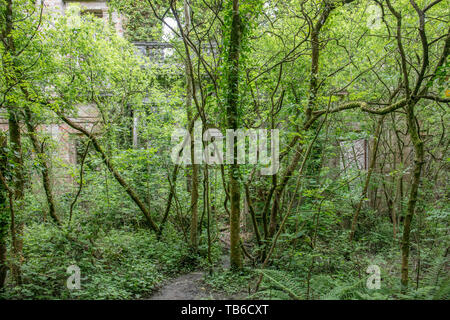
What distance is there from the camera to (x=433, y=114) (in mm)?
6355

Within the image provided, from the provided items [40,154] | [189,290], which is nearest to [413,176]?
[189,290]

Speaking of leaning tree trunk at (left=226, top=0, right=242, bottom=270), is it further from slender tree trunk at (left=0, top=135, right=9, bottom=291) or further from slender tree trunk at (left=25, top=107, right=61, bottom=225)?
slender tree trunk at (left=0, top=135, right=9, bottom=291)

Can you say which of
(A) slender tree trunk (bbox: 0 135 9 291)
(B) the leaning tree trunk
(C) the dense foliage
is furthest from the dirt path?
(A) slender tree trunk (bbox: 0 135 9 291)

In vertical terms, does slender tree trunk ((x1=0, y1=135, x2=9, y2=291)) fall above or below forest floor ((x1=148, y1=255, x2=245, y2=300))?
above

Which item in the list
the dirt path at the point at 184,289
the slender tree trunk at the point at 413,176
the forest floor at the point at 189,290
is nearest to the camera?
the slender tree trunk at the point at 413,176

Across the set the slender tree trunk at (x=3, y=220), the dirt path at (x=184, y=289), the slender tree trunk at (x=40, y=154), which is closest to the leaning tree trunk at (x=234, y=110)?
the dirt path at (x=184, y=289)

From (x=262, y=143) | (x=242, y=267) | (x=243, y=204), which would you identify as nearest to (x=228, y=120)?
(x=262, y=143)

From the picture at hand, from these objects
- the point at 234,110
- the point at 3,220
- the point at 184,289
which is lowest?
the point at 184,289

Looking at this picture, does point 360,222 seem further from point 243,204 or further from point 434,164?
point 243,204

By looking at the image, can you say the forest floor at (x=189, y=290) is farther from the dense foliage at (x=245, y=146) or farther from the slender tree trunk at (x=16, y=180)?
the slender tree trunk at (x=16, y=180)

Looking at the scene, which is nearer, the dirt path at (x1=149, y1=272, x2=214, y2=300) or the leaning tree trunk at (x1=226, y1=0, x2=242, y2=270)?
the dirt path at (x1=149, y1=272, x2=214, y2=300)

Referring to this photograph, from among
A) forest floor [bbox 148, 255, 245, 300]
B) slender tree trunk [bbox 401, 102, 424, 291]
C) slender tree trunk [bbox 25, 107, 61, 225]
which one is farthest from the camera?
slender tree trunk [bbox 25, 107, 61, 225]

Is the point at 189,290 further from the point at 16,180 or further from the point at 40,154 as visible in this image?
the point at 40,154
